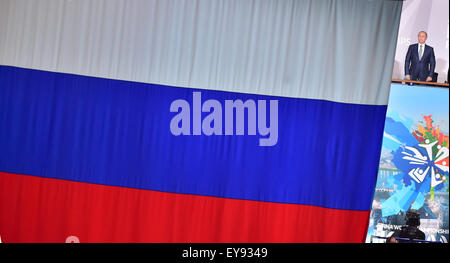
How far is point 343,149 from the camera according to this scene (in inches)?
162

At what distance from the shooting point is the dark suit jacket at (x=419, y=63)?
4176 mm

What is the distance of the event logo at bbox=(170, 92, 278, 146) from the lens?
13.5 ft

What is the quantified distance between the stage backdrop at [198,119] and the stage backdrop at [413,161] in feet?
0.83

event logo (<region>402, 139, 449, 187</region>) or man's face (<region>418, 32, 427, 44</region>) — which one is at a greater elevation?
man's face (<region>418, 32, 427, 44</region>)

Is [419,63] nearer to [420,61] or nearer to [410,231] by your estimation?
[420,61]

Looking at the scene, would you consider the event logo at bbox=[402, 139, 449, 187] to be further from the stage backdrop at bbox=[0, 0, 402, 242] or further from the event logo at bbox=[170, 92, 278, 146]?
the event logo at bbox=[170, 92, 278, 146]

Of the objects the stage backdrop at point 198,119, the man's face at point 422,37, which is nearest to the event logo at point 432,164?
the stage backdrop at point 198,119

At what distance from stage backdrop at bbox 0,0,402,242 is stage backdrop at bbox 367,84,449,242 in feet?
0.83

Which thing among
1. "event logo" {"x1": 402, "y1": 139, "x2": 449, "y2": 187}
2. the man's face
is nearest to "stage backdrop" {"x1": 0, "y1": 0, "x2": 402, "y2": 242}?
the man's face

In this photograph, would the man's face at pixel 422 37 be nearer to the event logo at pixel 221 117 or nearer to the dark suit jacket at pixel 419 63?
the dark suit jacket at pixel 419 63

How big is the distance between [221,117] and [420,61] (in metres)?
1.84

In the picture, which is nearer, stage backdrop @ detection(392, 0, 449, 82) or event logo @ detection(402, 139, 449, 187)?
stage backdrop @ detection(392, 0, 449, 82)
